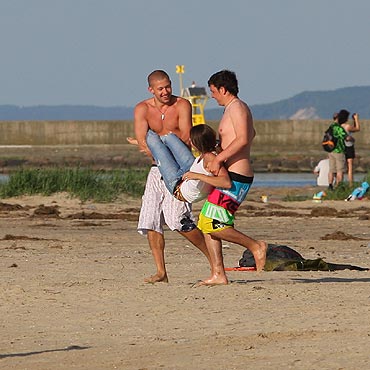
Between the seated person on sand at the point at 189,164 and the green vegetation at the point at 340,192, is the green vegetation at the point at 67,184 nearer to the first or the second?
the green vegetation at the point at 340,192

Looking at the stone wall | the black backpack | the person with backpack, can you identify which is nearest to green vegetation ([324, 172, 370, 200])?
the person with backpack

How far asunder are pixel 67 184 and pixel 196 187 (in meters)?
12.9

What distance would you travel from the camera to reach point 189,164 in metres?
10.1

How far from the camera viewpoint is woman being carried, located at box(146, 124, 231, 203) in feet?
32.4

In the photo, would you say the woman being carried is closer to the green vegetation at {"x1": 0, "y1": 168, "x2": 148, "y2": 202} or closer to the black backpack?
the green vegetation at {"x1": 0, "y1": 168, "x2": 148, "y2": 202}

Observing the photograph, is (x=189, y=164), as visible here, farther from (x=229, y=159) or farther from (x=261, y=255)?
(x=261, y=255)

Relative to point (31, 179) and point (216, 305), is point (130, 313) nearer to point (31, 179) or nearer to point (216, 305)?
point (216, 305)

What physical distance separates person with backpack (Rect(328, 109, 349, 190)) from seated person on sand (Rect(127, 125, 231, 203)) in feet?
43.0

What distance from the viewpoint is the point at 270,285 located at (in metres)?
10.4

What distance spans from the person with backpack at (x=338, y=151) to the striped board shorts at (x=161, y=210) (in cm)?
1279

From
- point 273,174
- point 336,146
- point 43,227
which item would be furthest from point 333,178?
point 273,174

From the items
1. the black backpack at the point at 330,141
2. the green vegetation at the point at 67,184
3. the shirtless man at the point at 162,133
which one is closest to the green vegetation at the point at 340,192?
the black backpack at the point at 330,141

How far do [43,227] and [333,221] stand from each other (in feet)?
13.7

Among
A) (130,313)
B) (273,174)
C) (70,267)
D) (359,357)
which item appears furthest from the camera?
(273,174)
